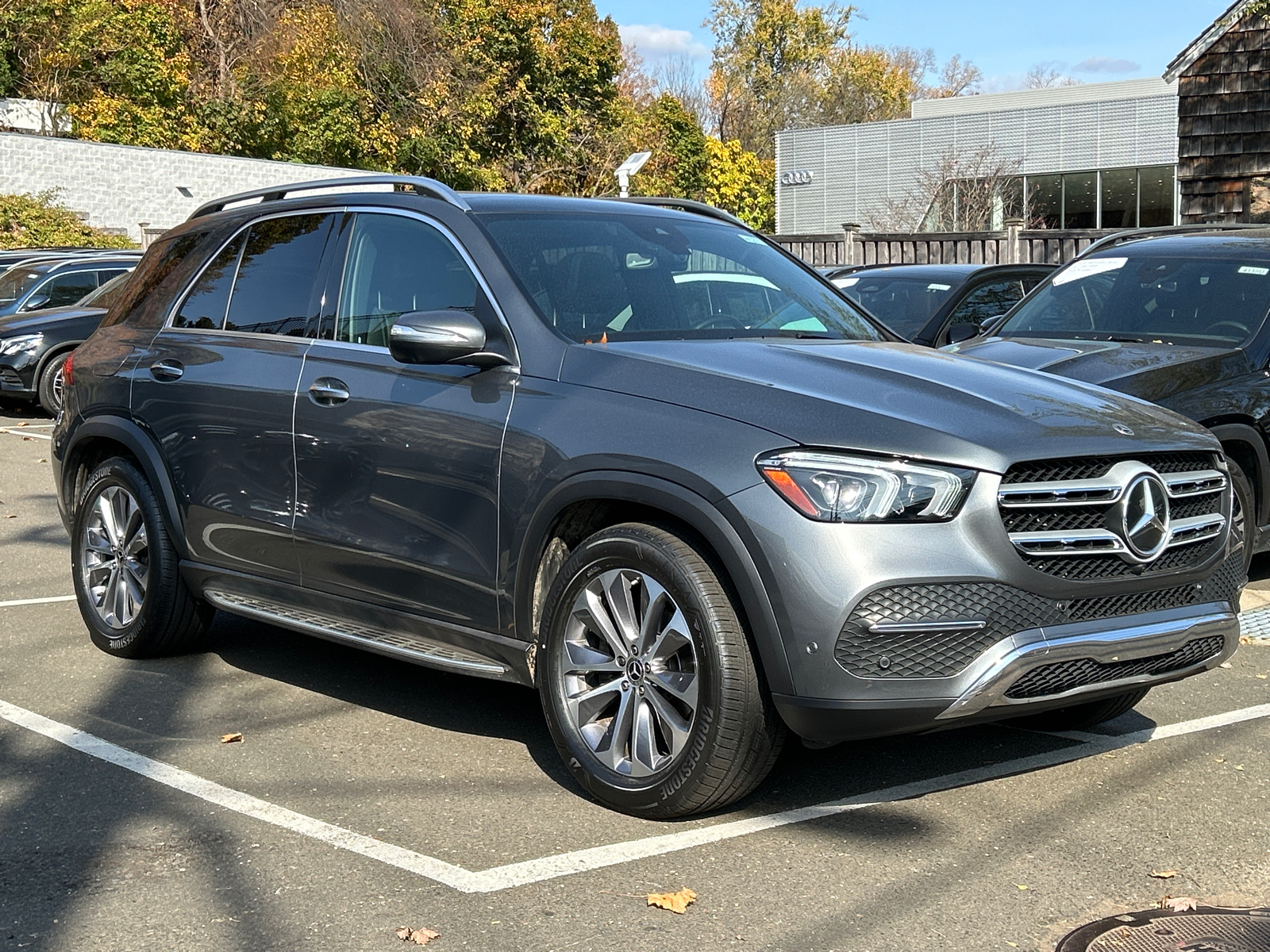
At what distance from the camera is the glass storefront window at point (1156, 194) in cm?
3556

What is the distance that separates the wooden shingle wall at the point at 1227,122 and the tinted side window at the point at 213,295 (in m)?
21.0

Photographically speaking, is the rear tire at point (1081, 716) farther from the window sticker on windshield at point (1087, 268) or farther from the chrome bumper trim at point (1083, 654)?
the window sticker on windshield at point (1087, 268)

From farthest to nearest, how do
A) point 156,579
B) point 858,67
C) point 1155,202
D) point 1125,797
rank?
point 858,67
point 1155,202
point 156,579
point 1125,797

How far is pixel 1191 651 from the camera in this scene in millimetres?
4445

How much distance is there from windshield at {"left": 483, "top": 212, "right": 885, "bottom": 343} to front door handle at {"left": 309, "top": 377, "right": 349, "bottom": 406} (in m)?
0.76

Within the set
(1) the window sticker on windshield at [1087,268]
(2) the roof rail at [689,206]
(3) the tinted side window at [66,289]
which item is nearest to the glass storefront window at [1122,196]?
(3) the tinted side window at [66,289]

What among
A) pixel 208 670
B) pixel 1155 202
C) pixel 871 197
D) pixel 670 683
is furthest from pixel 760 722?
pixel 871 197

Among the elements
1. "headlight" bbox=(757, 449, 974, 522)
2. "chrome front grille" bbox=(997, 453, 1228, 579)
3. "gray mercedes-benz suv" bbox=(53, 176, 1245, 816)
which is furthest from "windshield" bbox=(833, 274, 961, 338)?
"headlight" bbox=(757, 449, 974, 522)

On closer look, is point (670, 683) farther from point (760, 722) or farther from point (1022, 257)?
point (1022, 257)

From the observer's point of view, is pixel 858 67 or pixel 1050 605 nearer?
pixel 1050 605

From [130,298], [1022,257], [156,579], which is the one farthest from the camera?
[1022,257]

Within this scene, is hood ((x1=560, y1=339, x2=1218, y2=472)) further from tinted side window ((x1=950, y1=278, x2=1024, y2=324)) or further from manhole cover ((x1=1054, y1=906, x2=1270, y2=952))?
tinted side window ((x1=950, y1=278, x2=1024, y2=324))

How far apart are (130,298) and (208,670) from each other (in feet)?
5.74

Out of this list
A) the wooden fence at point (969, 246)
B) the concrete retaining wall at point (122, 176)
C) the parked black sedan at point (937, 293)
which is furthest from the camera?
the concrete retaining wall at point (122, 176)
